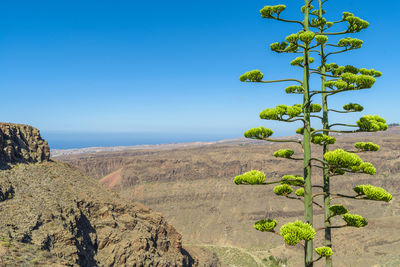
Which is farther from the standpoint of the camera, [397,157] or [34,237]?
[397,157]

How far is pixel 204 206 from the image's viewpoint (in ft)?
286

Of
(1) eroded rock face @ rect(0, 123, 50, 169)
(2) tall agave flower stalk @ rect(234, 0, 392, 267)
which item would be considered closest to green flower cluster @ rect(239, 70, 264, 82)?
(2) tall agave flower stalk @ rect(234, 0, 392, 267)

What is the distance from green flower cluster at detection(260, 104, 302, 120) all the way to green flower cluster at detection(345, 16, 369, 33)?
363 centimetres

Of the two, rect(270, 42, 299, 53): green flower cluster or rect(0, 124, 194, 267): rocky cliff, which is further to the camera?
rect(0, 124, 194, 267): rocky cliff

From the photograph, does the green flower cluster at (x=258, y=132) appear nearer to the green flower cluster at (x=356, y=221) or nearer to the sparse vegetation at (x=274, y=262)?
the green flower cluster at (x=356, y=221)

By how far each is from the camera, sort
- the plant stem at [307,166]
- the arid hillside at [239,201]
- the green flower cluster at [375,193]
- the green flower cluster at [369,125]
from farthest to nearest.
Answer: the arid hillside at [239,201] → the green flower cluster at [369,125] → the green flower cluster at [375,193] → the plant stem at [307,166]

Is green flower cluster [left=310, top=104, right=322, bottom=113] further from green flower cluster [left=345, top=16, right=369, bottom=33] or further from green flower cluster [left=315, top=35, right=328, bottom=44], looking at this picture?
green flower cluster [left=315, top=35, right=328, bottom=44]

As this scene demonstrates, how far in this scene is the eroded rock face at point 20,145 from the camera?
34219 millimetres

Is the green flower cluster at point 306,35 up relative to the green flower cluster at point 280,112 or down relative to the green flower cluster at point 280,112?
up

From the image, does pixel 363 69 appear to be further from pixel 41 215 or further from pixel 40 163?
pixel 40 163

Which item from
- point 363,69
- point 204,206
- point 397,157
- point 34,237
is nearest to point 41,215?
point 34,237

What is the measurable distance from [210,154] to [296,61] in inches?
3864

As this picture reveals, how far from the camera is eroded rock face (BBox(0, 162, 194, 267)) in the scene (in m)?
23.8

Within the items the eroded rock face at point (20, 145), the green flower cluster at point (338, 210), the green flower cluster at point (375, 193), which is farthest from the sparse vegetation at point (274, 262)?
the green flower cluster at point (375, 193)
